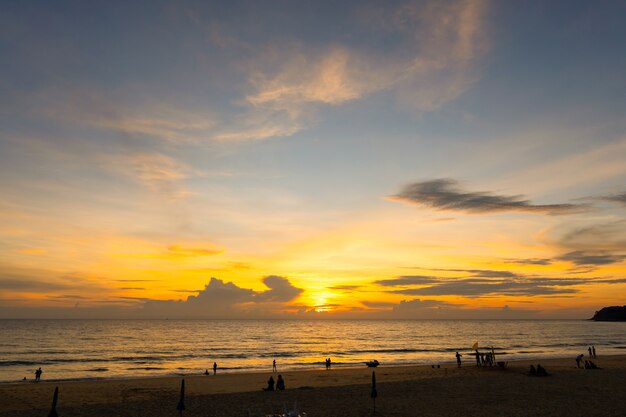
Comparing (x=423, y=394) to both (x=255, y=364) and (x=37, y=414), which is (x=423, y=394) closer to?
(x=37, y=414)

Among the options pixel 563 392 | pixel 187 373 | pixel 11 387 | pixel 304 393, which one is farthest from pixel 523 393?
pixel 11 387

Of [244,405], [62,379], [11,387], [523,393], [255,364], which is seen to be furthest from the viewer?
[255,364]

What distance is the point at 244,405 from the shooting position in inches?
1029

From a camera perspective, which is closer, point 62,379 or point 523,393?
point 523,393

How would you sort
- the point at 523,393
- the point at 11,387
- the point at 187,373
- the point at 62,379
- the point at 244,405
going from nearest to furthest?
the point at 244,405 < the point at 523,393 < the point at 11,387 < the point at 62,379 < the point at 187,373

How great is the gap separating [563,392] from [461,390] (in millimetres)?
6608

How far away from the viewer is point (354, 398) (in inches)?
1083

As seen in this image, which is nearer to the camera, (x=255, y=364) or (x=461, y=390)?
(x=461, y=390)

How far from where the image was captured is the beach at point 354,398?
24.1 m

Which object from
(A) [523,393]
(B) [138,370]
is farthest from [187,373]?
(A) [523,393]

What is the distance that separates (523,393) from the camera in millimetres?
28594

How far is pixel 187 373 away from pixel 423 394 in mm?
32334

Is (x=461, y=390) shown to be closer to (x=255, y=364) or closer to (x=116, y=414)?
(x=116, y=414)

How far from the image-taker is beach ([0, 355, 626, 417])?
2412cm
